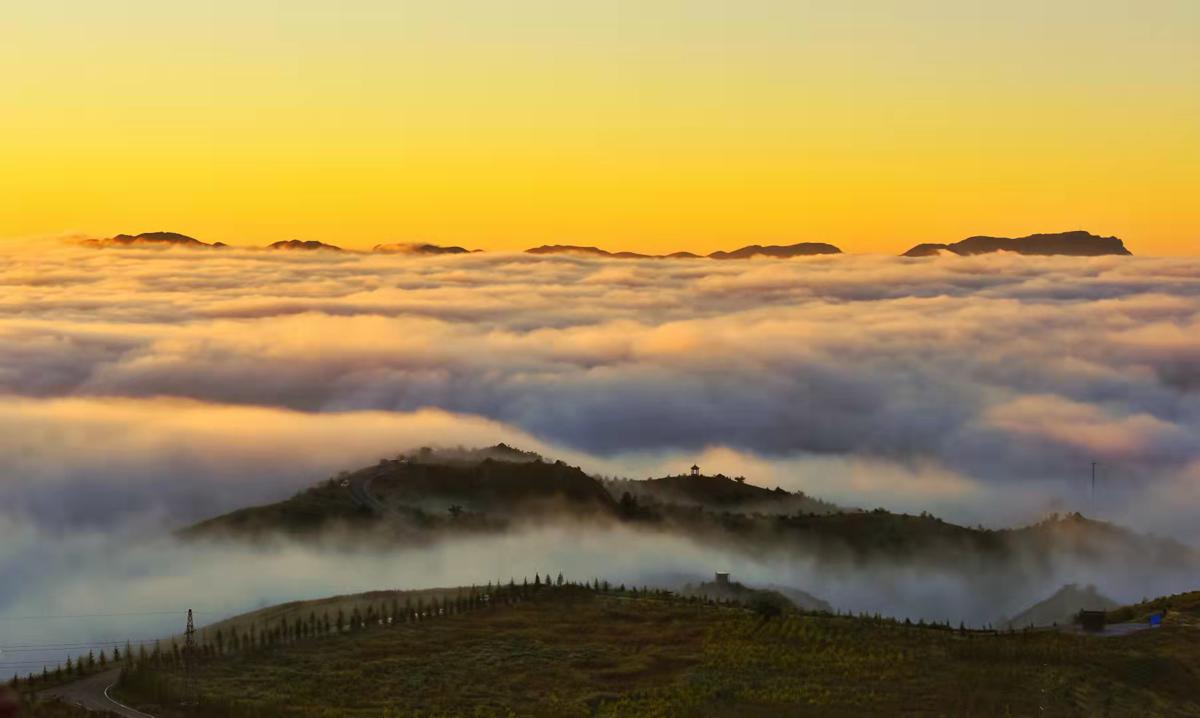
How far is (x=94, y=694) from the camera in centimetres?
9794

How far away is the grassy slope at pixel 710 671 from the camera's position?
95750 mm

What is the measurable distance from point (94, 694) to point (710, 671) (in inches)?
1579

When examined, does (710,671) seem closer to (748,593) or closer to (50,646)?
(748,593)

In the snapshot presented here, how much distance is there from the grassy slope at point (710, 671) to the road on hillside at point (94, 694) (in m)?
5.96

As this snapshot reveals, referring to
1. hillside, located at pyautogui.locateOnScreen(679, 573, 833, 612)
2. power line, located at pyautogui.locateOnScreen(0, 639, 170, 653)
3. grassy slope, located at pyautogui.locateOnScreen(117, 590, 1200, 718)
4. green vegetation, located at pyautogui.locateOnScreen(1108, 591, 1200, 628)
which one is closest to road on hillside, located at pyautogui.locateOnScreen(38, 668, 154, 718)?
grassy slope, located at pyautogui.locateOnScreen(117, 590, 1200, 718)

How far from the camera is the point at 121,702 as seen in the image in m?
95.8

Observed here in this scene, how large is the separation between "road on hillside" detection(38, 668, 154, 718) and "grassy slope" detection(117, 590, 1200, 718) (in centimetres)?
596

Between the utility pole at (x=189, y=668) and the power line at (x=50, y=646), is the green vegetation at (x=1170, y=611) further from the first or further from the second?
the power line at (x=50, y=646)

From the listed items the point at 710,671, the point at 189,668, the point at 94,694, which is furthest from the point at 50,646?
the point at 710,671

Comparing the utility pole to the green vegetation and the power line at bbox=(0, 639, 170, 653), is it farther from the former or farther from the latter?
the green vegetation

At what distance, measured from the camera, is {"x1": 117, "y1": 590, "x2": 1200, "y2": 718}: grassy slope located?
95.8 m

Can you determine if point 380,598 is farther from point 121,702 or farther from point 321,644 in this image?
point 121,702

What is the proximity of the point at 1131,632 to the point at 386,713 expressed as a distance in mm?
57990

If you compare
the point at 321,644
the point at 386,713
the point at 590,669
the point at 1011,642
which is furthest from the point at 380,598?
the point at 1011,642
